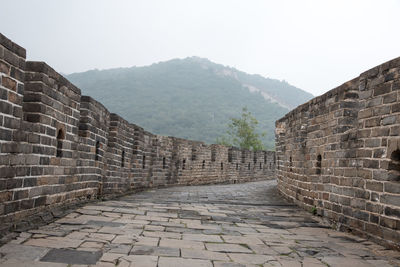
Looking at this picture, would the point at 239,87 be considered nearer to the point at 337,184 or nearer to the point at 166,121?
the point at 166,121

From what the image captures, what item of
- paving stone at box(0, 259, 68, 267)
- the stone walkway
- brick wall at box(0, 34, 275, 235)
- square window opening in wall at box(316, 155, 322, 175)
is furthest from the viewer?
square window opening in wall at box(316, 155, 322, 175)

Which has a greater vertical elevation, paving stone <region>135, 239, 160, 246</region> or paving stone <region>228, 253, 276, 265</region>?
paving stone <region>135, 239, 160, 246</region>

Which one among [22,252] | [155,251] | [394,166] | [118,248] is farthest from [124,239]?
[394,166]

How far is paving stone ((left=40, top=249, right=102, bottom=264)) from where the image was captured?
3.09m

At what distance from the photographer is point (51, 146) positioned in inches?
197

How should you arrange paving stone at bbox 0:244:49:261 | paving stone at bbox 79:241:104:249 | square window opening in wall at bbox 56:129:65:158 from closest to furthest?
paving stone at bbox 0:244:49:261 → paving stone at bbox 79:241:104:249 → square window opening in wall at bbox 56:129:65:158

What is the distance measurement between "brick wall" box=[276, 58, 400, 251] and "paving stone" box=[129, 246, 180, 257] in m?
2.76

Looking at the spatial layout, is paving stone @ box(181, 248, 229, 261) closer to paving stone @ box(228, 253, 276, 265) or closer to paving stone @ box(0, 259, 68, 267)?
paving stone @ box(228, 253, 276, 265)

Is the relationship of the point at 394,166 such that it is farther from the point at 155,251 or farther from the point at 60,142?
the point at 60,142

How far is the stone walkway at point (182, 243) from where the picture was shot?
3289 mm

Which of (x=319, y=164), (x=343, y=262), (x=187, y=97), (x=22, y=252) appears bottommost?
(x=343, y=262)

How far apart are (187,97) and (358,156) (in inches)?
3496

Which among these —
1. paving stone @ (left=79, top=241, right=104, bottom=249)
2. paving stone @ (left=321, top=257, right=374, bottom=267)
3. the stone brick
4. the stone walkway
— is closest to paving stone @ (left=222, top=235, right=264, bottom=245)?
the stone walkway

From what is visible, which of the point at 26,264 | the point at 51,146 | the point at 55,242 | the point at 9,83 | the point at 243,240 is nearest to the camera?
the point at 26,264
